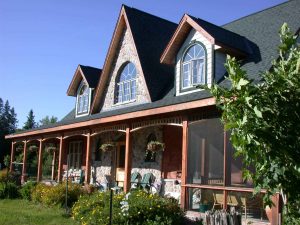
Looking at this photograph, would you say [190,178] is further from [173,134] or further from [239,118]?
[239,118]

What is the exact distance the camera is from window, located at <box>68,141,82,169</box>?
24062 millimetres

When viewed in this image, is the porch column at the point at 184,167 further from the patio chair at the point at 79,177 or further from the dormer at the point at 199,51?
the patio chair at the point at 79,177

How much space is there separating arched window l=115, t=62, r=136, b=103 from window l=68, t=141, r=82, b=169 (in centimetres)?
638

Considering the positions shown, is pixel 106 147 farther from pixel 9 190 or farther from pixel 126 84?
pixel 9 190

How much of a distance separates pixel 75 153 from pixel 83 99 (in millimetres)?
4219

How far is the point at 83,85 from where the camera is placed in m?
22.4

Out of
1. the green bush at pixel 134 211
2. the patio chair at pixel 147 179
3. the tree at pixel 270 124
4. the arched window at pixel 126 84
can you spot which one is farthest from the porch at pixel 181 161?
the tree at pixel 270 124

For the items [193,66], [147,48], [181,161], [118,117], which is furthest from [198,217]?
[147,48]

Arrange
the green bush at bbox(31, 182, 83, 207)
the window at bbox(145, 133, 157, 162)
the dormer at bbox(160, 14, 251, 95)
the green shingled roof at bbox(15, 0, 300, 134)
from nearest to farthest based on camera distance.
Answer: the green shingled roof at bbox(15, 0, 300, 134)
the dormer at bbox(160, 14, 251, 95)
the green bush at bbox(31, 182, 83, 207)
the window at bbox(145, 133, 157, 162)

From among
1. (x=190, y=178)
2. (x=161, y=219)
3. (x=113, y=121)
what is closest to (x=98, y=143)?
(x=113, y=121)

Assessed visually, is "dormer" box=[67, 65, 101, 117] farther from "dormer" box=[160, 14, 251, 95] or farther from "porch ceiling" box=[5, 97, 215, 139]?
"dormer" box=[160, 14, 251, 95]

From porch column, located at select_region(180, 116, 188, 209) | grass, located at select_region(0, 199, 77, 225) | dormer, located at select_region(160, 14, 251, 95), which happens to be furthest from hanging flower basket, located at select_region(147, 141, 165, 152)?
grass, located at select_region(0, 199, 77, 225)

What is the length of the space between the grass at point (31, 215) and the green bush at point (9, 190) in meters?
2.94

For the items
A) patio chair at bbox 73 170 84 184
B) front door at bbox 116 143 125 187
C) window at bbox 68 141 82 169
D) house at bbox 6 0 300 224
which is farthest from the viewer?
window at bbox 68 141 82 169
